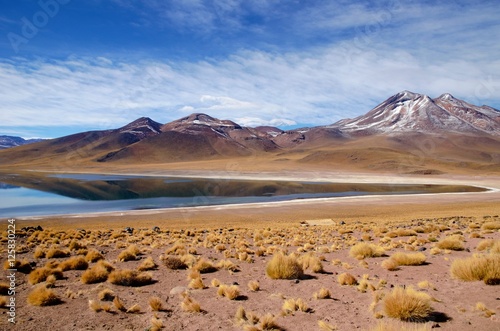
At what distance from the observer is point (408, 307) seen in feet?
19.0

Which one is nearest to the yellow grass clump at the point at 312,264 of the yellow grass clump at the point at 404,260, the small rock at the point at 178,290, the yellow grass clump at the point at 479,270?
the yellow grass clump at the point at 404,260

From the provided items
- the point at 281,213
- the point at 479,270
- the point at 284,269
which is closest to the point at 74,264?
the point at 284,269

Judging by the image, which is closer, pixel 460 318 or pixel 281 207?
pixel 460 318

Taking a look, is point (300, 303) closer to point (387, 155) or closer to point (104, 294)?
point (104, 294)

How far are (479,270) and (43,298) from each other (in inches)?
352

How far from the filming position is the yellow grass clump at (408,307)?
18.8 ft

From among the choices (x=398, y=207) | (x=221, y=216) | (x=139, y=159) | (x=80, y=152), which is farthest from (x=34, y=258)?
(x=80, y=152)

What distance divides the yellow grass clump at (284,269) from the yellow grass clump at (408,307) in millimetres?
3101

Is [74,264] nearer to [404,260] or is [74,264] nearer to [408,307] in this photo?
[408,307]

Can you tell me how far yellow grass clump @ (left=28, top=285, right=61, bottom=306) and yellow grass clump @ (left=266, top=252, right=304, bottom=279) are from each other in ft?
15.6

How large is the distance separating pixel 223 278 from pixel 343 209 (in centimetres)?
2483

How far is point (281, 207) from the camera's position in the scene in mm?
33344

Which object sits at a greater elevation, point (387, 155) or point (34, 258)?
point (387, 155)

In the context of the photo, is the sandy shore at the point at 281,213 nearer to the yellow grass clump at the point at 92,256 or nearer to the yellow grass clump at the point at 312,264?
the yellow grass clump at the point at 92,256
